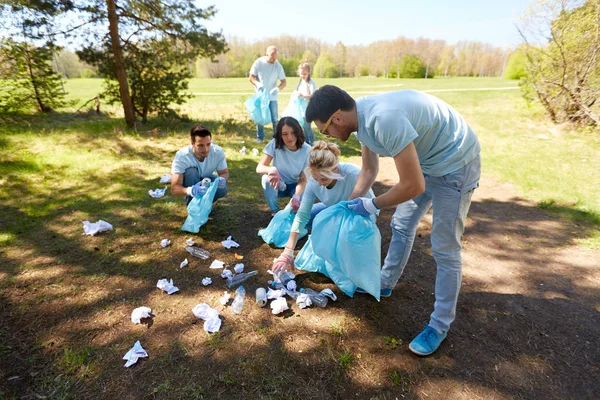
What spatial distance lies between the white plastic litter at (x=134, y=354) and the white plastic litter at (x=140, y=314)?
0.25 metres

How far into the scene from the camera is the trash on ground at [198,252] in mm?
3115

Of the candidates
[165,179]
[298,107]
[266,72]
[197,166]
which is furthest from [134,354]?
[266,72]

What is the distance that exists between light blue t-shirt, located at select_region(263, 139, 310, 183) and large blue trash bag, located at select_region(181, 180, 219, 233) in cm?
73

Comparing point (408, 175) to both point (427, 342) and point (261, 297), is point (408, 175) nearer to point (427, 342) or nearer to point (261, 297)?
point (427, 342)

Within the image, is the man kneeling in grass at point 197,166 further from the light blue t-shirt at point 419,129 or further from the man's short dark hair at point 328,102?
the light blue t-shirt at point 419,129

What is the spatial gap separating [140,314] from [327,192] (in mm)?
1721

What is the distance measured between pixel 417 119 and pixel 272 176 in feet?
6.66

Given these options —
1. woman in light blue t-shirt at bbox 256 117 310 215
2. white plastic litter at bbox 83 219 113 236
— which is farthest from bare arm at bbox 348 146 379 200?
white plastic litter at bbox 83 219 113 236

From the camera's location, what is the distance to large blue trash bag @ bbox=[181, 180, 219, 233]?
336cm

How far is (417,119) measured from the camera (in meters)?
1.64

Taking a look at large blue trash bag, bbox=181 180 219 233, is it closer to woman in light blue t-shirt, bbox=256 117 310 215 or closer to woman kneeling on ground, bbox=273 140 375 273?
woman in light blue t-shirt, bbox=256 117 310 215

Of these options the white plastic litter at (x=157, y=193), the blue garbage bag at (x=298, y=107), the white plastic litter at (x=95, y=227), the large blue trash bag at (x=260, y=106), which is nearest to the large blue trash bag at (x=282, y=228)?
the white plastic litter at (x=95, y=227)

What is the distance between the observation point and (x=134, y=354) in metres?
2.01

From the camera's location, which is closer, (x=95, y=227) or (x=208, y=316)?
(x=208, y=316)
